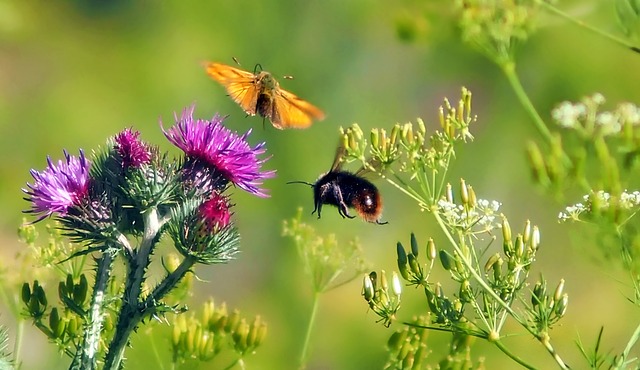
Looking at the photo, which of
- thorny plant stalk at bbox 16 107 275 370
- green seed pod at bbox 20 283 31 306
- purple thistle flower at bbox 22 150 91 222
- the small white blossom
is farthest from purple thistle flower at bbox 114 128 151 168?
the small white blossom

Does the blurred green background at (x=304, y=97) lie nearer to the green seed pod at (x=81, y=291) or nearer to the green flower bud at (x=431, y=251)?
the green seed pod at (x=81, y=291)

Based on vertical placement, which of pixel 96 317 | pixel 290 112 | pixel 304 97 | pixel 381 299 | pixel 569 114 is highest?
pixel 304 97

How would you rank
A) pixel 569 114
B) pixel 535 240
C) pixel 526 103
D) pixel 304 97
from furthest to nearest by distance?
pixel 304 97, pixel 535 240, pixel 526 103, pixel 569 114

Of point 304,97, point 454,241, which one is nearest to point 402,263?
point 454,241

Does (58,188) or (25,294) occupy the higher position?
(58,188)

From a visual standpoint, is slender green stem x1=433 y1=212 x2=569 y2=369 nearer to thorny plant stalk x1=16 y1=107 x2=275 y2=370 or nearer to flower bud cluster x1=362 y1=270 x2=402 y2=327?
flower bud cluster x1=362 y1=270 x2=402 y2=327

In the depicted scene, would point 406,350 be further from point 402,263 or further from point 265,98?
point 265,98
